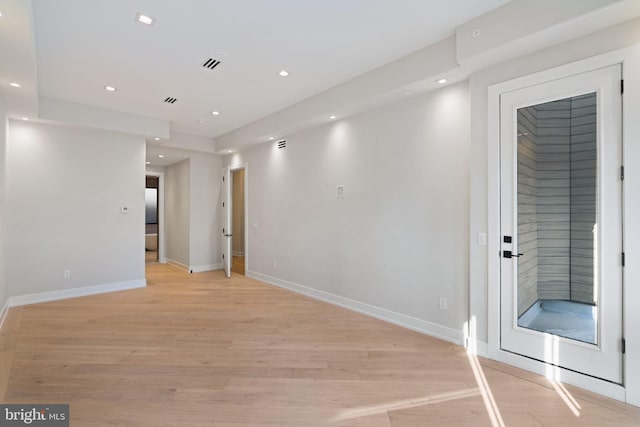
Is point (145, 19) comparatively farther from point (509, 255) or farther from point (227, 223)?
point (227, 223)

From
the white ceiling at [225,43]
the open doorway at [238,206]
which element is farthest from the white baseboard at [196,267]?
the white ceiling at [225,43]

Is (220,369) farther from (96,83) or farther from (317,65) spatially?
(96,83)

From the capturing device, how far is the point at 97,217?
5430 millimetres

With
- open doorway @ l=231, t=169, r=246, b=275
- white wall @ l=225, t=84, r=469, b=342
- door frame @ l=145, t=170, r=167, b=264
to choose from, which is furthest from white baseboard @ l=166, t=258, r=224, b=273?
white wall @ l=225, t=84, r=469, b=342

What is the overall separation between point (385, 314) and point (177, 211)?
608 cm

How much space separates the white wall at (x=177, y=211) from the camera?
7387 mm

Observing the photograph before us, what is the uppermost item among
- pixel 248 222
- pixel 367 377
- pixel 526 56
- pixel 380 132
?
pixel 526 56

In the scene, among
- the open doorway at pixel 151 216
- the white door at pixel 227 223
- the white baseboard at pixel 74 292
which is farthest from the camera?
the open doorway at pixel 151 216

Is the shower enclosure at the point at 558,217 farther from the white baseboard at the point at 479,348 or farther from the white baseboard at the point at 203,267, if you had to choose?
the white baseboard at the point at 203,267

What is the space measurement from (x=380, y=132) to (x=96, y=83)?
3.83 meters

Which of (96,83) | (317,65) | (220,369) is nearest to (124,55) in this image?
(96,83)

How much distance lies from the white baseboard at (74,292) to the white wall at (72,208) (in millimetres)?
58

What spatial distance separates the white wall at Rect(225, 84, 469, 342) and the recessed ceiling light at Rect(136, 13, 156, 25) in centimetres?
264

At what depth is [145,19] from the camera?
Result: 2.75m
